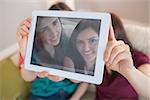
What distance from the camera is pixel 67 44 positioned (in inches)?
26.7

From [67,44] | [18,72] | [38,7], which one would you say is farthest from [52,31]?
[38,7]

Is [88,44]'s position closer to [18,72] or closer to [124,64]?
[124,64]

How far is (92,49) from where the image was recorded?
63 centimetres

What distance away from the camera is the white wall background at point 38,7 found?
1.19 metres

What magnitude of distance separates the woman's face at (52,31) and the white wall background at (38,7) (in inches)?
18.5

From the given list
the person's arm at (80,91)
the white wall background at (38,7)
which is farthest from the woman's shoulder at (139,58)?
the white wall background at (38,7)

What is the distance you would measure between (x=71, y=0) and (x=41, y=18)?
48cm

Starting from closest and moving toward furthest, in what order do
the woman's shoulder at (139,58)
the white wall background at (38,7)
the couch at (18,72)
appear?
the woman's shoulder at (139,58)
the couch at (18,72)
the white wall background at (38,7)

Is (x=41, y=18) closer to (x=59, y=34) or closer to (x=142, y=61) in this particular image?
(x=59, y=34)

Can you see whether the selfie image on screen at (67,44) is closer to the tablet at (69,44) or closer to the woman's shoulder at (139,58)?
the tablet at (69,44)

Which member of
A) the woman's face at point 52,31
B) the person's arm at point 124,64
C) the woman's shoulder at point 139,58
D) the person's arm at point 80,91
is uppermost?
the woman's face at point 52,31

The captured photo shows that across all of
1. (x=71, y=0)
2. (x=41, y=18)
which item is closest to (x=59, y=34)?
(x=41, y=18)

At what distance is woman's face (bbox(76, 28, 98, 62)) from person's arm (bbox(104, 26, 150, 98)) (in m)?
0.04

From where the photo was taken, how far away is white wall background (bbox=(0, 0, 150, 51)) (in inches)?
46.7
